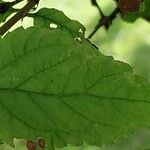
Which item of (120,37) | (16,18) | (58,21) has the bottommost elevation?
(16,18)

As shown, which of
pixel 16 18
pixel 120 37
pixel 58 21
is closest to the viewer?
pixel 16 18

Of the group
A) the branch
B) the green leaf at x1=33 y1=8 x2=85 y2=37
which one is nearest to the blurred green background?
the green leaf at x1=33 y1=8 x2=85 y2=37

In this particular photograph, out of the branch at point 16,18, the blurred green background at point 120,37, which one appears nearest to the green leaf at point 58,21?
the branch at point 16,18

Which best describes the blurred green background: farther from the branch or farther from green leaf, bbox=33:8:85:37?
the branch

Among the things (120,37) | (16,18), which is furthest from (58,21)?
(120,37)

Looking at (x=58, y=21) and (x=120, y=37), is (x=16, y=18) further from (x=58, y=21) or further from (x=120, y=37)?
(x=120, y=37)

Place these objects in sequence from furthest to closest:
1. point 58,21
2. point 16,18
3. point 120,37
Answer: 1. point 120,37
2. point 58,21
3. point 16,18

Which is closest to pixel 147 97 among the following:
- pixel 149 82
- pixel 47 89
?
pixel 149 82

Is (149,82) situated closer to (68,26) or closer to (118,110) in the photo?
(118,110)

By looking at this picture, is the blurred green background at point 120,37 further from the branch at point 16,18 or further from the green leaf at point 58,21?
the branch at point 16,18
